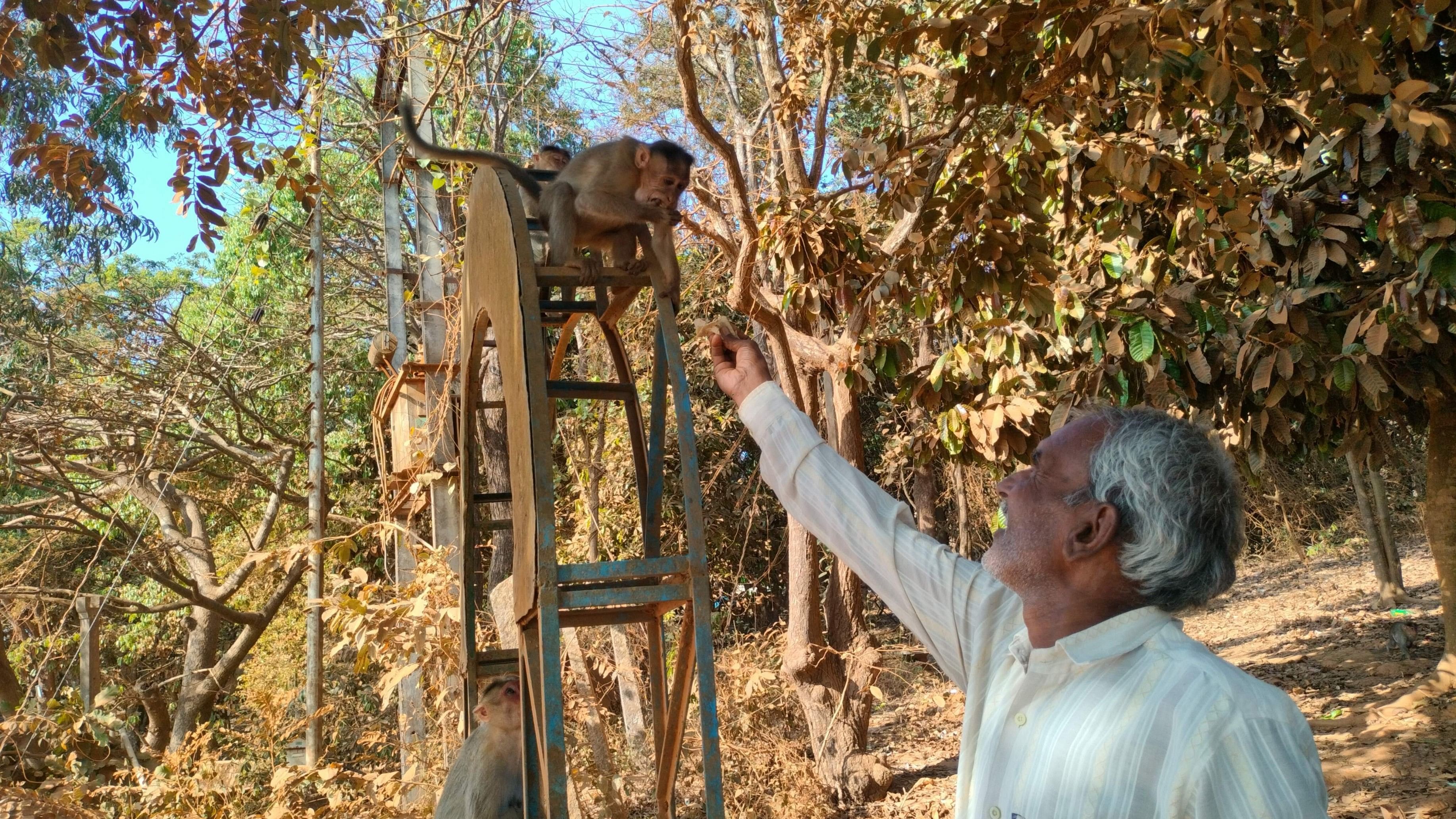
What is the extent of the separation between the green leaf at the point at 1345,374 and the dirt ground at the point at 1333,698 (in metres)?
1.28

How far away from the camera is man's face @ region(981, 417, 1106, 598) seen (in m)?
1.67

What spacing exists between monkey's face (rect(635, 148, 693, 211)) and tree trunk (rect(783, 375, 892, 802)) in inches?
145

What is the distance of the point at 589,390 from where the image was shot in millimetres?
3244

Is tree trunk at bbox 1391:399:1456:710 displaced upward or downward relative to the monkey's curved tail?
downward

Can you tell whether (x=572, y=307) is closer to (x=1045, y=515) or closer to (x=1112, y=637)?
(x=1045, y=515)

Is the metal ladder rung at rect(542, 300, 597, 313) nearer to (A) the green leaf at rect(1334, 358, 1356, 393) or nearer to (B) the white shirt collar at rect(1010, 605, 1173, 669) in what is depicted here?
(B) the white shirt collar at rect(1010, 605, 1173, 669)

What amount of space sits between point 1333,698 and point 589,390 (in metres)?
7.28

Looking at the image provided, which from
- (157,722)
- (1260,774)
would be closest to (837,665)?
(1260,774)

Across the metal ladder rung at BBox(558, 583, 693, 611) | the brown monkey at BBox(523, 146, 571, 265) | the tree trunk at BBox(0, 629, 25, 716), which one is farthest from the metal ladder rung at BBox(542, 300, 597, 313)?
the tree trunk at BBox(0, 629, 25, 716)

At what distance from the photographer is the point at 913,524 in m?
2.04

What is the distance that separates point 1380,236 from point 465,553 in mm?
3890

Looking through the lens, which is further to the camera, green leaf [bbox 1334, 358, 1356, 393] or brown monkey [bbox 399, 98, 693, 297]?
green leaf [bbox 1334, 358, 1356, 393]

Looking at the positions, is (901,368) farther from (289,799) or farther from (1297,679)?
(1297,679)

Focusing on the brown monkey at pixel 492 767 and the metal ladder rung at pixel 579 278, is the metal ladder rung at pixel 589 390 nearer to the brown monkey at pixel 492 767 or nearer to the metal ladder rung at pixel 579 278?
the metal ladder rung at pixel 579 278
